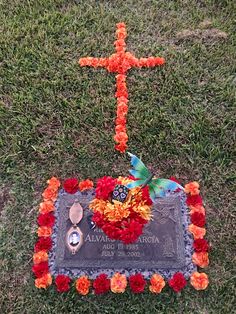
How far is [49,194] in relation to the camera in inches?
179

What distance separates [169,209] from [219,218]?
52 centimetres

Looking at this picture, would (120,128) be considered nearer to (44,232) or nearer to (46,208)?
(46,208)

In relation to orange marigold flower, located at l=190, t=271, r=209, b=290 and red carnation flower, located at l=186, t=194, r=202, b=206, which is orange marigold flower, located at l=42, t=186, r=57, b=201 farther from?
orange marigold flower, located at l=190, t=271, r=209, b=290

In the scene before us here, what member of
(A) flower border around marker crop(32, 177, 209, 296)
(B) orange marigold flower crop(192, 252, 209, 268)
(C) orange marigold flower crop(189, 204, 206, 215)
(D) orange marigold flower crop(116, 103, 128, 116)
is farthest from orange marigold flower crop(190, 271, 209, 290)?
(D) orange marigold flower crop(116, 103, 128, 116)

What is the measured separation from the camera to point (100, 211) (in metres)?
4.02

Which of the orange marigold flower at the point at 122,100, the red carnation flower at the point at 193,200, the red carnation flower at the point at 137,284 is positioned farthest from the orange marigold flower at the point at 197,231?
the orange marigold flower at the point at 122,100

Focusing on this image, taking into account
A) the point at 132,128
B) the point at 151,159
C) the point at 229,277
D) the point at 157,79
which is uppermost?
the point at 157,79

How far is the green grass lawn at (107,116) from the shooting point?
165 inches

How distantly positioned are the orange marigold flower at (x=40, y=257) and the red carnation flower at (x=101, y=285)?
52 cm

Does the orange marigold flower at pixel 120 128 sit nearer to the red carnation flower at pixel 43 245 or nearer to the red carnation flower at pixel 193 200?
the red carnation flower at pixel 193 200

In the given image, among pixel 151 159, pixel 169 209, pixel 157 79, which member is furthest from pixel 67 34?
pixel 169 209

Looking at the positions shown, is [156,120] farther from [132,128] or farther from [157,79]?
[157,79]

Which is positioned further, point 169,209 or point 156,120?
point 156,120

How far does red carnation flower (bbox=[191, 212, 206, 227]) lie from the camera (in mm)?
4418
